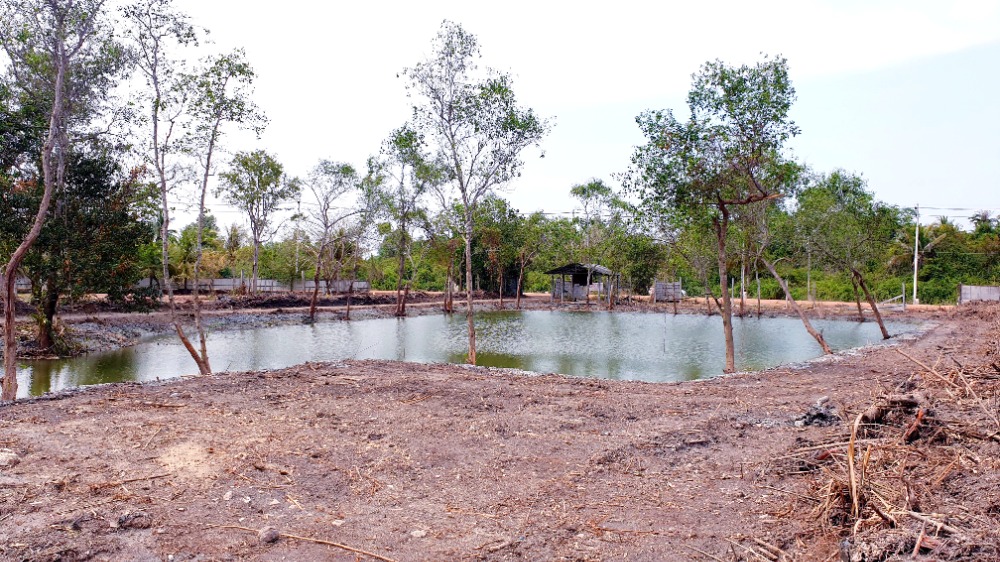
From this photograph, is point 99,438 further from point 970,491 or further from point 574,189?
point 574,189

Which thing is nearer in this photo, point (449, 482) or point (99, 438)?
point (449, 482)

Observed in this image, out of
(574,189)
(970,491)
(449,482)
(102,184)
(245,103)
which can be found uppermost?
(574,189)

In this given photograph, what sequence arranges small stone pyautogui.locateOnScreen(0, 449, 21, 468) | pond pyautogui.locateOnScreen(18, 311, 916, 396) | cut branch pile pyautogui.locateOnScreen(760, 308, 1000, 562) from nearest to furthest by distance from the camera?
1. cut branch pile pyautogui.locateOnScreen(760, 308, 1000, 562)
2. small stone pyautogui.locateOnScreen(0, 449, 21, 468)
3. pond pyautogui.locateOnScreen(18, 311, 916, 396)

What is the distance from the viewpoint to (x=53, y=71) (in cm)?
1219

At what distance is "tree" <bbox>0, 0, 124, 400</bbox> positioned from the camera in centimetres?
1000

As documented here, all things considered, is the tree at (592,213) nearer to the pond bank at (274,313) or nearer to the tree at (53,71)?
the pond bank at (274,313)

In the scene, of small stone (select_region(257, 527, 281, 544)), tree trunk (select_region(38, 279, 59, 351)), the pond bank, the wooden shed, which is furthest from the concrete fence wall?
small stone (select_region(257, 527, 281, 544))

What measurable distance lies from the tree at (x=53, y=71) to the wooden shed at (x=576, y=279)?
1455 inches

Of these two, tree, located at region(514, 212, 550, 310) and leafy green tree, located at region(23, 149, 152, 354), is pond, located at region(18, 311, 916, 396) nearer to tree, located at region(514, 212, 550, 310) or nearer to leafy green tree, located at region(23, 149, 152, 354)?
leafy green tree, located at region(23, 149, 152, 354)

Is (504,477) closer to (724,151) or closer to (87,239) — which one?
(724,151)

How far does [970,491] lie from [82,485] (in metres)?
6.60

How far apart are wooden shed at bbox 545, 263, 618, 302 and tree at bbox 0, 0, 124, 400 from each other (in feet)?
121

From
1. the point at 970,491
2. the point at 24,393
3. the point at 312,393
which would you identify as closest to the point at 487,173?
the point at 312,393

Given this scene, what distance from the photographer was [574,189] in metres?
63.2
